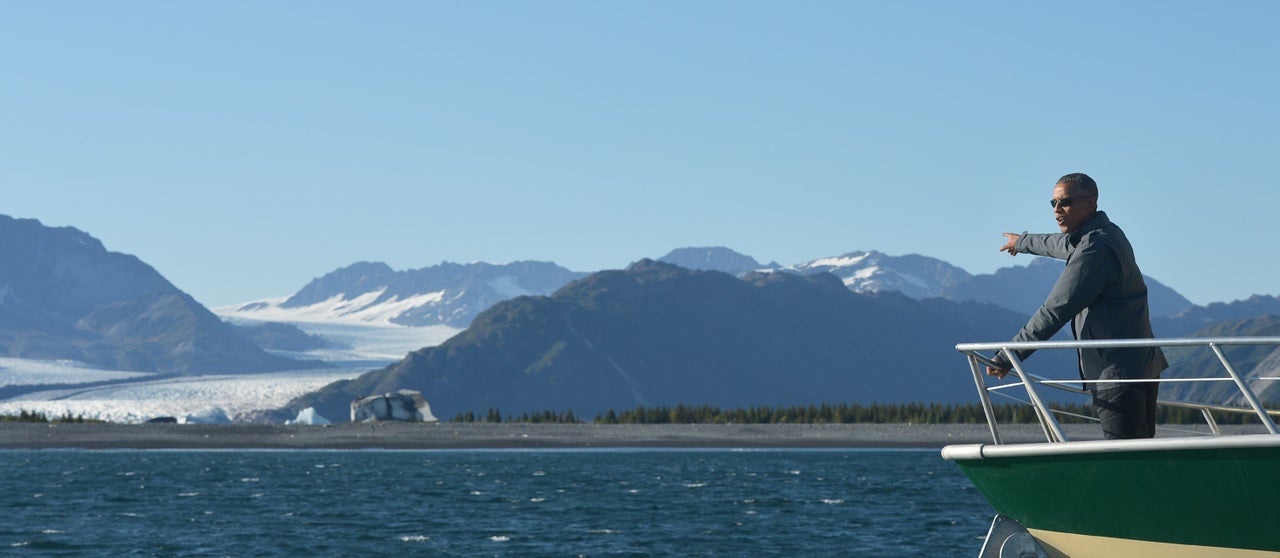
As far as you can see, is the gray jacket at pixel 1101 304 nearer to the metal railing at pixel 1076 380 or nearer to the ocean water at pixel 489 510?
the metal railing at pixel 1076 380

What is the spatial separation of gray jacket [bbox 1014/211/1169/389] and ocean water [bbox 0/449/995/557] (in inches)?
642

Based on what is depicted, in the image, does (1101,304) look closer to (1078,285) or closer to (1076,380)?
(1078,285)

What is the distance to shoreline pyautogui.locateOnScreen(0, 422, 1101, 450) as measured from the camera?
3748 inches

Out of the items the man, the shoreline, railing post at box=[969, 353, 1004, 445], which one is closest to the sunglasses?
the man

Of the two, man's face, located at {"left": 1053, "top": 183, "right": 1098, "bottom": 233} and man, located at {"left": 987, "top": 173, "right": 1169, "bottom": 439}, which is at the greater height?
man's face, located at {"left": 1053, "top": 183, "right": 1098, "bottom": 233}

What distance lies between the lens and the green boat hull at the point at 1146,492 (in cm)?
1081

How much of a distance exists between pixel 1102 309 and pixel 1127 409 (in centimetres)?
76

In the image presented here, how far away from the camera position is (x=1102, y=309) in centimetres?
1160

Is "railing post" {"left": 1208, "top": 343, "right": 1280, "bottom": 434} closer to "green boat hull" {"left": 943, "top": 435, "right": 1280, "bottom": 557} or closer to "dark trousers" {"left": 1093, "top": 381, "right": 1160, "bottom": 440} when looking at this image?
"green boat hull" {"left": 943, "top": 435, "right": 1280, "bottom": 557}

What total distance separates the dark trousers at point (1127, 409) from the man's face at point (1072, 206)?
126 centimetres

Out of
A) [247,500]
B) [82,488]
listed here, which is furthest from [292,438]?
[247,500]

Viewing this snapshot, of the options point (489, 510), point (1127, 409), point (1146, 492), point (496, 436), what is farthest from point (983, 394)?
point (496, 436)

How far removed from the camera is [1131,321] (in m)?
11.6

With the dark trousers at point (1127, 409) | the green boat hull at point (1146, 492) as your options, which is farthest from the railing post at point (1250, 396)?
the dark trousers at point (1127, 409)
